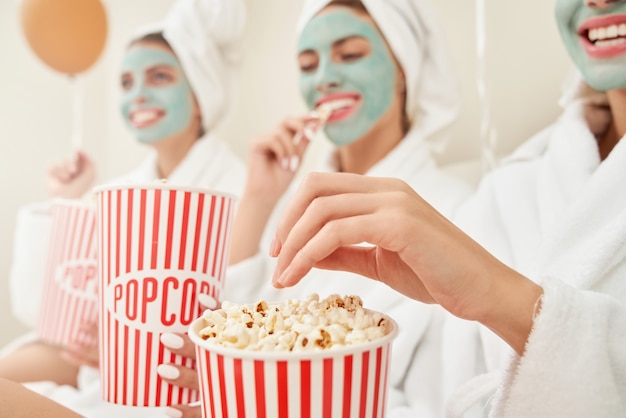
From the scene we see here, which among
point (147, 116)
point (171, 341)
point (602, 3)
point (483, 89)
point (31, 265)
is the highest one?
point (602, 3)

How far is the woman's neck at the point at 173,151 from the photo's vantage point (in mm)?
1704

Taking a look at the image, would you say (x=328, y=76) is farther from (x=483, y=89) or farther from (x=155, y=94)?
(x=155, y=94)

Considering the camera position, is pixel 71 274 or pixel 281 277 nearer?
pixel 281 277

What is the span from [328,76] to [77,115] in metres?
1.48

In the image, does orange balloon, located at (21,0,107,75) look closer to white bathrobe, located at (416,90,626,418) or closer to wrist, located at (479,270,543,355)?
white bathrobe, located at (416,90,626,418)

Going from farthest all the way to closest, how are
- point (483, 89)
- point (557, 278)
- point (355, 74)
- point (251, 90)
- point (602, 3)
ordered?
point (251, 90) → point (483, 89) → point (355, 74) → point (602, 3) → point (557, 278)

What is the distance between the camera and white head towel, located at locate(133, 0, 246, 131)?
62.9 inches

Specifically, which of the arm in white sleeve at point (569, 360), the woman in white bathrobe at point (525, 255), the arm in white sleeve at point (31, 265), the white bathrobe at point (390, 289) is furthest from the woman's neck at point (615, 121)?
the arm in white sleeve at point (31, 265)

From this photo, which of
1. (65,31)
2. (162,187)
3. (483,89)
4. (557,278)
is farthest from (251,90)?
(557,278)

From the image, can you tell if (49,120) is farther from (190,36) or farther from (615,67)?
(615,67)

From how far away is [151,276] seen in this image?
70 cm

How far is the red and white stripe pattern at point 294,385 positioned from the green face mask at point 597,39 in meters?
0.61

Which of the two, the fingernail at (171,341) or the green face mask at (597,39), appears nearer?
the fingernail at (171,341)

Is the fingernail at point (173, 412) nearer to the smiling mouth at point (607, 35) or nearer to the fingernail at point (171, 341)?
the fingernail at point (171, 341)
